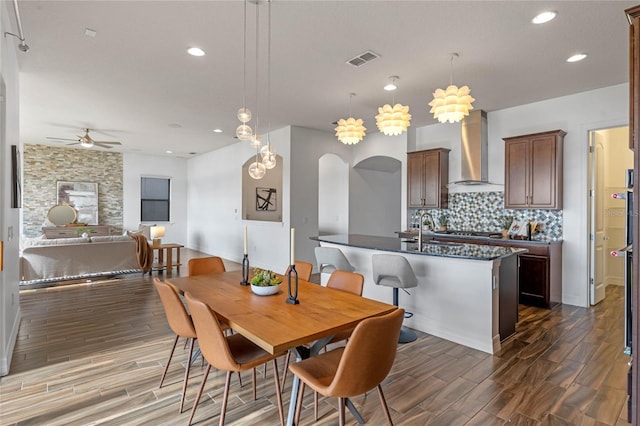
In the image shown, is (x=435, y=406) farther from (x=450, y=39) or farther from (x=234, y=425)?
(x=450, y=39)

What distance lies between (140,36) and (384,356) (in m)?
3.46

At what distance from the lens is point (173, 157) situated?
11.0m

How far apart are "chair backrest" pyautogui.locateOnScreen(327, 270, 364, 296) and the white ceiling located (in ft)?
6.98

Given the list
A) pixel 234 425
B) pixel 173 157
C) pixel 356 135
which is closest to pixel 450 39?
pixel 356 135

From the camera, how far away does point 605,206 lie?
5332 millimetres

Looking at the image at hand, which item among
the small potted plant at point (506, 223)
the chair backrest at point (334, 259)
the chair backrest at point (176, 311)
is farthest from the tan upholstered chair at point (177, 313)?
the small potted plant at point (506, 223)

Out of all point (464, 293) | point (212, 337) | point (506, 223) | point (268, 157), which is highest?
point (268, 157)

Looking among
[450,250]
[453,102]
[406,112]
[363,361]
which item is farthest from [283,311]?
[406,112]

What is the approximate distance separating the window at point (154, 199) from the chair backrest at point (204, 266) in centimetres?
826

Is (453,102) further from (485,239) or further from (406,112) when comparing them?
(485,239)

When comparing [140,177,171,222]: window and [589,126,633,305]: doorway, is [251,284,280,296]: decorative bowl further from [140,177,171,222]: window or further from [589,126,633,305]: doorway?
[140,177,171,222]: window

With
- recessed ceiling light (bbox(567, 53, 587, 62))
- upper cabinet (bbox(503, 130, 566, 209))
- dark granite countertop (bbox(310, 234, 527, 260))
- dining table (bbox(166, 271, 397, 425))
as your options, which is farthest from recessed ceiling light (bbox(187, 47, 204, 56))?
upper cabinet (bbox(503, 130, 566, 209))

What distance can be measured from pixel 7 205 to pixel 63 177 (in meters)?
7.84

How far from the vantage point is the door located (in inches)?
185
